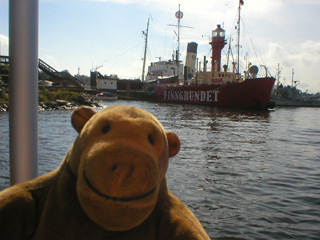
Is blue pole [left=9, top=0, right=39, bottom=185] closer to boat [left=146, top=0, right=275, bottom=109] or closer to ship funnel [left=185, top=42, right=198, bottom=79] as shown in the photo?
boat [left=146, top=0, right=275, bottom=109]

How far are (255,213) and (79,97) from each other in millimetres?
25638

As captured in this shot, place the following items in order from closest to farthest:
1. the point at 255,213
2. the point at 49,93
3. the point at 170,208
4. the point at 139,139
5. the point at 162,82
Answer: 1. the point at 139,139
2. the point at 170,208
3. the point at 255,213
4. the point at 49,93
5. the point at 162,82

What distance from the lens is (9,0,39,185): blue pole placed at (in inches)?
53.8

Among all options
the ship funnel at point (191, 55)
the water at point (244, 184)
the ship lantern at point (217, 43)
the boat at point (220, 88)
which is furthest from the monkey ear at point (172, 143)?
the ship funnel at point (191, 55)

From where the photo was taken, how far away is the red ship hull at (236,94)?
2856 cm

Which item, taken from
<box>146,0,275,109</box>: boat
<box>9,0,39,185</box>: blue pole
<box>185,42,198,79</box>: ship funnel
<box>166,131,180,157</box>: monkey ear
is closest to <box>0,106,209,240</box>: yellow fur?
<box>166,131,180,157</box>: monkey ear

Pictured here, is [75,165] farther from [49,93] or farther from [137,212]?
[49,93]

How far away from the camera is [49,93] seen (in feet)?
86.6

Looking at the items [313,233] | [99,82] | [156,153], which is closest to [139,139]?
[156,153]

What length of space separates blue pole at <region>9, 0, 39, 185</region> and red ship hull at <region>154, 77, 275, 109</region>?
2844 centimetres

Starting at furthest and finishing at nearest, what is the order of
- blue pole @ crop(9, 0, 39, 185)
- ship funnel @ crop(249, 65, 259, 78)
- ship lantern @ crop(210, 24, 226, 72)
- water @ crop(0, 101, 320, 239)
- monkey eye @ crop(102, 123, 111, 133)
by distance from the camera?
ship lantern @ crop(210, 24, 226, 72), ship funnel @ crop(249, 65, 259, 78), water @ crop(0, 101, 320, 239), blue pole @ crop(9, 0, 39, 185), monkey eye @ crop(102, 123, 111, 133)

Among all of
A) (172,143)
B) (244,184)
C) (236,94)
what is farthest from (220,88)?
(172,143)

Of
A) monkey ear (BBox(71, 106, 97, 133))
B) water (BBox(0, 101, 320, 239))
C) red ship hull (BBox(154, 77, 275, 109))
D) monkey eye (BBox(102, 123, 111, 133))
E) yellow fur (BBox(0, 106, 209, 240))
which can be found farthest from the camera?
red ship hull (BBox(154, 77, 275, 109))

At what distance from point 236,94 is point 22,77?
2946 cm
